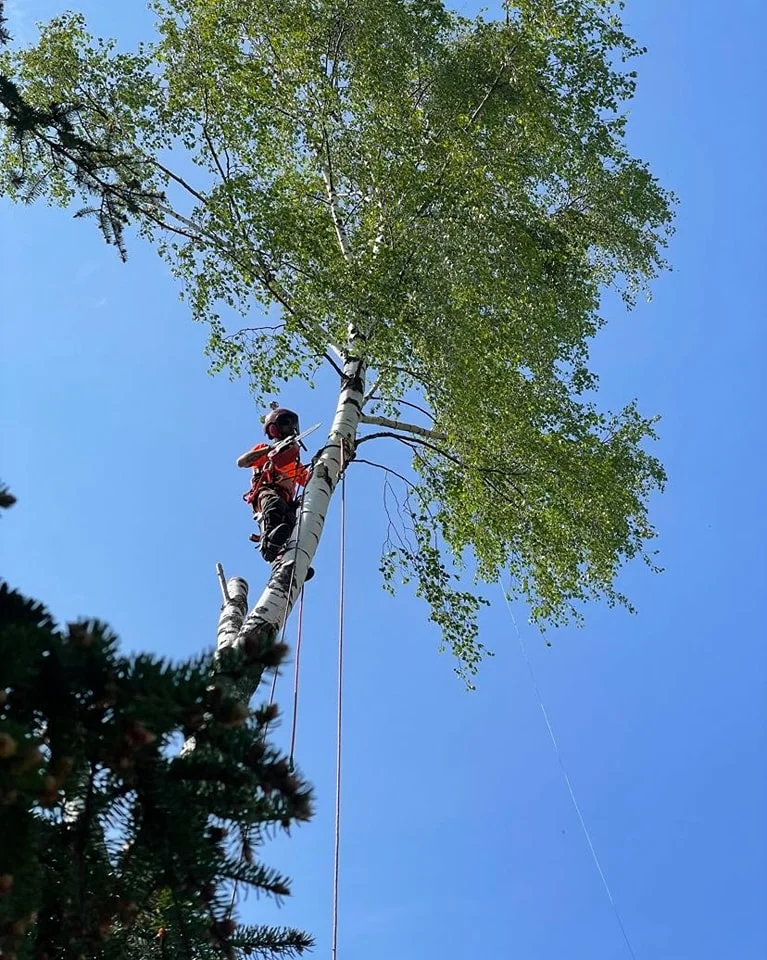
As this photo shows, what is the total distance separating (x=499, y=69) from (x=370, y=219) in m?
2.41

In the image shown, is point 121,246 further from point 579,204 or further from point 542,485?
point 579,204

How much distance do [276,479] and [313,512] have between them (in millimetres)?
739

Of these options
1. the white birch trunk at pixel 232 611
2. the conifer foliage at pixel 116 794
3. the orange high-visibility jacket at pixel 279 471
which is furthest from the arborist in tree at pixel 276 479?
the conifer foliage at pixel 116 794

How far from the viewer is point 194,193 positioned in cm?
629

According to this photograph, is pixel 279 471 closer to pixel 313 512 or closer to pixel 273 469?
pixel 273 469

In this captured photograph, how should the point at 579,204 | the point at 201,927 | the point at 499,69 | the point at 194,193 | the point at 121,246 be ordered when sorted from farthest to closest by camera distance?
the point at 579,204 < the point at 499,69 < the point at 194,193 < the point at 121,246 < the point at 201,927

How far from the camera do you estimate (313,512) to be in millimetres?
5184

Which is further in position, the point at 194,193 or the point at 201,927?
the point at 194,193

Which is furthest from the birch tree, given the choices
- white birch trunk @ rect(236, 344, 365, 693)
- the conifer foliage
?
the conifer foliage

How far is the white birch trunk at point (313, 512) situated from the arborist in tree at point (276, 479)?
10.1 inches

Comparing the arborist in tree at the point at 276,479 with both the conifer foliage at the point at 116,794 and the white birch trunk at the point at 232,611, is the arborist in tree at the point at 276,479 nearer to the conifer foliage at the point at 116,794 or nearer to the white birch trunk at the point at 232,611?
the white birch trunk at the point at 232,611

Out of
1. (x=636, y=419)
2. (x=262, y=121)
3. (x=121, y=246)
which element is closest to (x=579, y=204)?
(x=636, y=419)

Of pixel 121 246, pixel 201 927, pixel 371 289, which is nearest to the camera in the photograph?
pixel 201 927

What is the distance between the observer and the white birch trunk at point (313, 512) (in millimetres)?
4594
